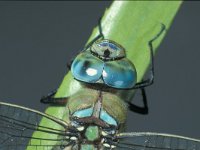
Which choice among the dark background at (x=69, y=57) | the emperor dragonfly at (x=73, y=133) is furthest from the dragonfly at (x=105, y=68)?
the dark background at (x=69, y=57)

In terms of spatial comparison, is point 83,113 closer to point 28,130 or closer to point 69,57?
point 28,130

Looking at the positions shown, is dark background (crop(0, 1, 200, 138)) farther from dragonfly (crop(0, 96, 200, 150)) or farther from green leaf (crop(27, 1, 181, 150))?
dragonfly (crop(0, 96, 200, 150))

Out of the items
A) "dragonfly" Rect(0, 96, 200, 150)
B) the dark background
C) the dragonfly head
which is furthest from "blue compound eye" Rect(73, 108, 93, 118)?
the dark background

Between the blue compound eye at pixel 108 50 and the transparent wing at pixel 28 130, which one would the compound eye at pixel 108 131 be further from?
the blue compound eye at pixel 108 50

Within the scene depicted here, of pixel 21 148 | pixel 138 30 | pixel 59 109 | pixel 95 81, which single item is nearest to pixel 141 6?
pixel 138 30

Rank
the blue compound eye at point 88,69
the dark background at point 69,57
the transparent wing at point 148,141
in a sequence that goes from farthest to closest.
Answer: the dark background at point 69,57, the blue compound eye at point 88,69, the transparent wing at point 148,141

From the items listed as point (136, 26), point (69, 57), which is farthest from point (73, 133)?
point (69, 57)
